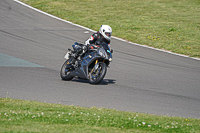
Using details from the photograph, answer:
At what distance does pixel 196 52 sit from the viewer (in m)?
17.5

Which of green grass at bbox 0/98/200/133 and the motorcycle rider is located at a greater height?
the motorcycle rider

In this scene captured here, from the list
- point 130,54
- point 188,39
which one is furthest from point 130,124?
point 188,39

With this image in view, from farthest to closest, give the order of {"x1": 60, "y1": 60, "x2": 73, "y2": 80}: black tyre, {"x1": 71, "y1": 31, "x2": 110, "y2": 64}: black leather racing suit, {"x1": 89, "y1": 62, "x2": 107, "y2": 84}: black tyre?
{"x1": 60, "y1": 60, "x2": 73, "y2": 80}: black tyre
{"x1": 71, "y1": 31, "x2": 110, "y2": 64}: black leather racing suit
{"x1": 89, "y1": 62, "x2": 107, "y2": 84}: black tyre

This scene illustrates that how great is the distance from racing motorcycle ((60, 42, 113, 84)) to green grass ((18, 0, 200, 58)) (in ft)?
24.6

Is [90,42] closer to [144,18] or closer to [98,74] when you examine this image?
[98,74]

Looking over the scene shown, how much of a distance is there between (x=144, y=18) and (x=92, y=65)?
51.3ft

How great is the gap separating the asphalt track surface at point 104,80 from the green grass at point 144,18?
198 centimetres

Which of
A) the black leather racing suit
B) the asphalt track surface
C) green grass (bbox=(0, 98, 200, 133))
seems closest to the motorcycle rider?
the black leather racing suit

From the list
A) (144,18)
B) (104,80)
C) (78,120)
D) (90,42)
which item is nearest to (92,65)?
(90,42)

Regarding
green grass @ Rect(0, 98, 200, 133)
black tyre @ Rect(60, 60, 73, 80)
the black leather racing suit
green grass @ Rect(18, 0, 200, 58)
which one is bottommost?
green grass @ Rect(0, 98, 200, 133)

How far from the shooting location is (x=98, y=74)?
10758 mm

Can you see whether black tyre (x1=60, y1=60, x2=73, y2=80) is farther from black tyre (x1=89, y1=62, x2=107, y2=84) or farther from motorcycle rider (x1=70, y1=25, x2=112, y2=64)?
black tyre (x1=89, y1=62, x2=107, y2=84)

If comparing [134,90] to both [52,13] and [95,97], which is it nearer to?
[95,97]

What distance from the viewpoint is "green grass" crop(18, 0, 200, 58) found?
780 inches
